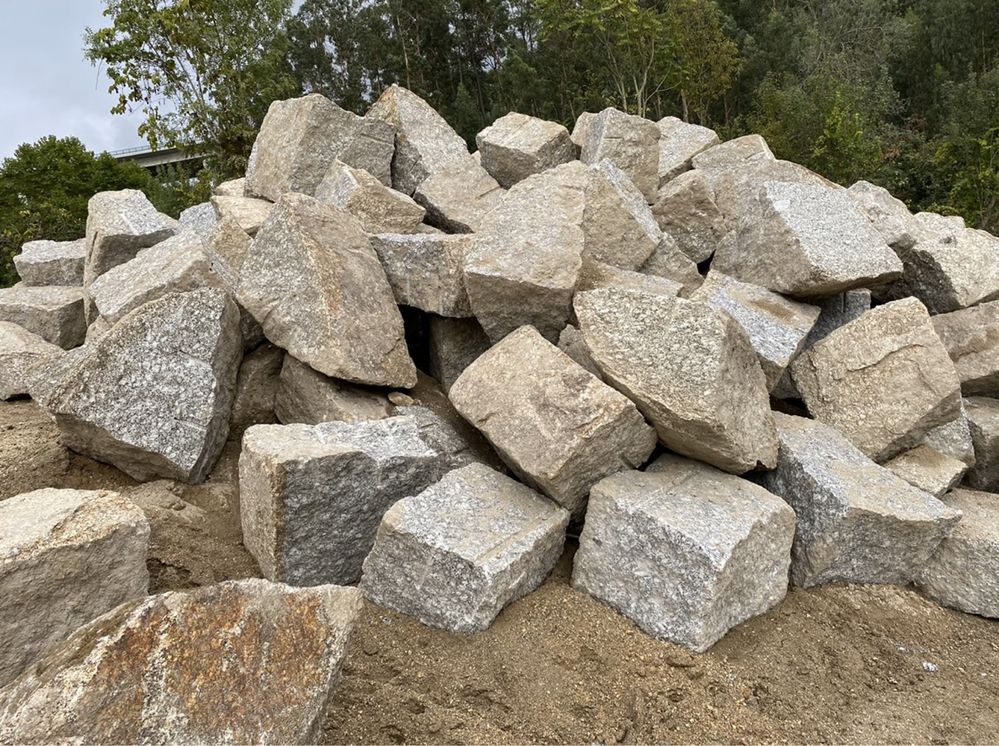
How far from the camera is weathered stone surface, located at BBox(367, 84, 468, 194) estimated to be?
18.0 feet

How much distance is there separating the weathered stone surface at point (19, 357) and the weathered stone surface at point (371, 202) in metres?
2.02

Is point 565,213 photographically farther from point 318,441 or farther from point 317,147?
point 317,147

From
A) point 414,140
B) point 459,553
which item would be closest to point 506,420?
point 459,553

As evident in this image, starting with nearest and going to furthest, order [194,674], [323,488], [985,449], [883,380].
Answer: [194,674] < [323,488] < [883,380] < [985,449]

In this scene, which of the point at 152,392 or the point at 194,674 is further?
the point at 152,392

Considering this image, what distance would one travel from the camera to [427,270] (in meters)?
3.90

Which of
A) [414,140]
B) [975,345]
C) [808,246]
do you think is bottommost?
[975,345]

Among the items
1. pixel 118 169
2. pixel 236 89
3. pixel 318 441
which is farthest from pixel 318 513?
pixel 118 169

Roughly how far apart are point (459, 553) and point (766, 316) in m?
2.20

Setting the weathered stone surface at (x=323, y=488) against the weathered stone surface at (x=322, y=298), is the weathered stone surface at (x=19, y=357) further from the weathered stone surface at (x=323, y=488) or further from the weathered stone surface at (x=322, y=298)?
the weathered stone surface at (x=323, y=488)

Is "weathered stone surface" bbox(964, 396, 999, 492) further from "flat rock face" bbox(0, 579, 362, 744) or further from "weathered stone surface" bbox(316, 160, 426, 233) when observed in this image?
"flat rock face" bbox(0, 579, 362, 744)

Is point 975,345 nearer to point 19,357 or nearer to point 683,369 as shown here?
point 683,369

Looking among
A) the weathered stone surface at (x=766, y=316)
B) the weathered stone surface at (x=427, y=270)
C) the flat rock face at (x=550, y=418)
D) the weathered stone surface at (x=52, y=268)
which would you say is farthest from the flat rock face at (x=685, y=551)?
the weathered stone surface at (x=52, y=268)

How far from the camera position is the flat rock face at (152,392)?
10.9 ft
